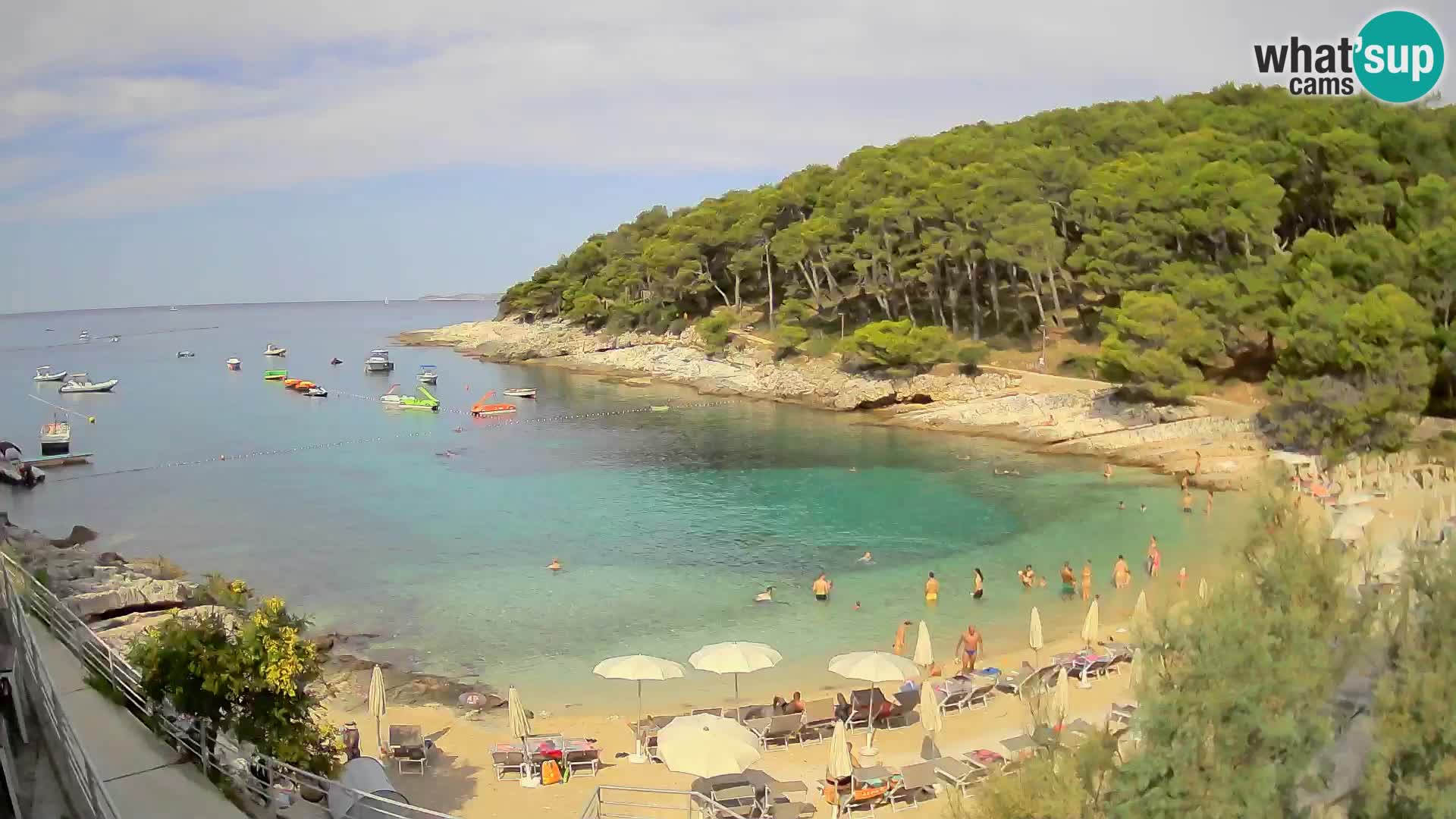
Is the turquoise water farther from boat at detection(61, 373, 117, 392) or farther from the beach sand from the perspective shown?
boat at detection(61, 373, 117, 392)

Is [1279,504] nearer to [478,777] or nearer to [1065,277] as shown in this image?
[478,777]

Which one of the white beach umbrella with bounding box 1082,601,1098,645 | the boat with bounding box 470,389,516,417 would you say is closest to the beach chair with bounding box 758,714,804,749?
the white beach umbrella with bounding box 1082,601,1098,645

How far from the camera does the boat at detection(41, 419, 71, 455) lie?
44125mm

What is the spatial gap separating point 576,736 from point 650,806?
338 cm

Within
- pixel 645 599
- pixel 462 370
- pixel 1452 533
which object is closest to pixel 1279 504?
pixel 1452 533

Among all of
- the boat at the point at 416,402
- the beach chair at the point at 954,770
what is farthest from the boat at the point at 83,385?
the beach chair at the point at 954,770

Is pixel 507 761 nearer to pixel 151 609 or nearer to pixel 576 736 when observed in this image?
pixel 576 736

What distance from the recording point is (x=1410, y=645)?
7.20 metres

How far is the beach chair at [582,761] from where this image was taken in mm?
13047

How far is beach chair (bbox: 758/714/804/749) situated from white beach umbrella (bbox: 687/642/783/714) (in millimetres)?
805

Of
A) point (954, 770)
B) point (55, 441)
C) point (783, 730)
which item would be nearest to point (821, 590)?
point (783, 730)

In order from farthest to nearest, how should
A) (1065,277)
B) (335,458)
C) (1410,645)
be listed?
(1065,277) < (335,458) < (1410,645)

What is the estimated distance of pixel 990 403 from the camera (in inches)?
1673

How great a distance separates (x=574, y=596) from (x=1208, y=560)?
14.5 m
